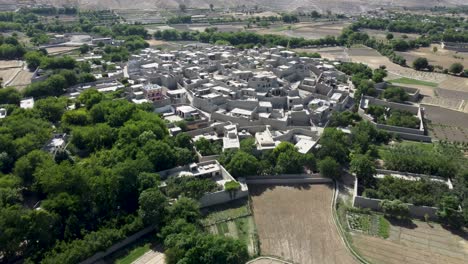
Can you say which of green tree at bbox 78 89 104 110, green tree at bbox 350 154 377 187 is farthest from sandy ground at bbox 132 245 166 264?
green tree at bbox 78 89 104 110

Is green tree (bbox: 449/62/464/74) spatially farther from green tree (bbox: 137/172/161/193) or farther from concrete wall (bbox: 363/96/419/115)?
green tree (bbox: 137/172/161/193)

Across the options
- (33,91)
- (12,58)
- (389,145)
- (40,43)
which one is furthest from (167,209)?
(40,43)

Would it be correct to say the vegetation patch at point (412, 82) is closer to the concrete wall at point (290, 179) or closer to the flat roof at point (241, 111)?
the flat roof at point (241, 111)

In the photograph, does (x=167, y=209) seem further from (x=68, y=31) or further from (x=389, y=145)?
(x=68, y=31)

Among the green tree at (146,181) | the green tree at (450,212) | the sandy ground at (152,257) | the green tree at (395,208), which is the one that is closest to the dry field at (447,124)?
the green tree at (450,212)

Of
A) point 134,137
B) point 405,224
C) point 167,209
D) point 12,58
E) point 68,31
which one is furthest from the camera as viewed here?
point 68,31

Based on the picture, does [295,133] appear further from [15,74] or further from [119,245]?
[15,74]
